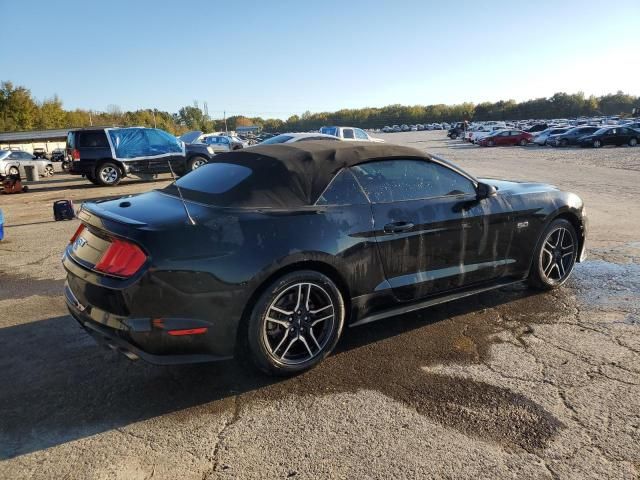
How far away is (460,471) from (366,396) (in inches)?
33.0

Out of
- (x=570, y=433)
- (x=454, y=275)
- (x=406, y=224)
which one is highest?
(x=406, y=224)

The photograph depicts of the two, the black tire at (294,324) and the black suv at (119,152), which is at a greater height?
the black suv at (119,152)

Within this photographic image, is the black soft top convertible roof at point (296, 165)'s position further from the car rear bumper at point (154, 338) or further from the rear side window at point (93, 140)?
the rear side window at point (93, 140)

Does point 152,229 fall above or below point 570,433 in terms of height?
above

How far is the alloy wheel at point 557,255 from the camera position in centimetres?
490

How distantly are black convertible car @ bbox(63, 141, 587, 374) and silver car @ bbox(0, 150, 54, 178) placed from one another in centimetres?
2294

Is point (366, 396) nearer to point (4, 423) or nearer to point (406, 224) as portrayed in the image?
point (406, 224)

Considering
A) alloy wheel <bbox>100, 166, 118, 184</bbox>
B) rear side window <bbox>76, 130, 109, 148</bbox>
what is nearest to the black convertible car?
rear side window <bbox>76, 130, 109, 148</bbox>

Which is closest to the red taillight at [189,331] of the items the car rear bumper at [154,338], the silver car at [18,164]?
the car rear bumper at [154,338]

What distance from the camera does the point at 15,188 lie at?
15.9 metres

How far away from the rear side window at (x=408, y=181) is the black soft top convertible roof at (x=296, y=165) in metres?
0.08

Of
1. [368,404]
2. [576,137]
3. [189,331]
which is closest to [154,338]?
[189,331]

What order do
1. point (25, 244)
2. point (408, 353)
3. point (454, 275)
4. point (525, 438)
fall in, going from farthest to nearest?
1. point (25, 244)
2. point (454, 275)
3. point (408, 353)
4. point (525, 438)

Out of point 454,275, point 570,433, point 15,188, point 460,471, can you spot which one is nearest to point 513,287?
point 454,275
